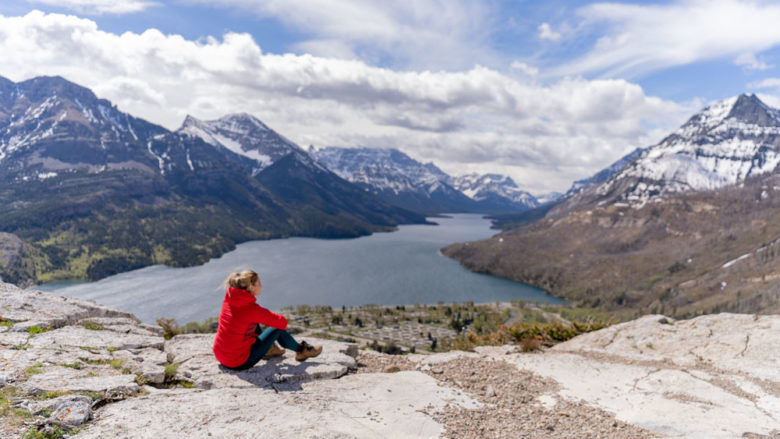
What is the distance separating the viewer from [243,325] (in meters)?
9.25

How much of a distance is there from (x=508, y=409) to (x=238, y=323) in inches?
270

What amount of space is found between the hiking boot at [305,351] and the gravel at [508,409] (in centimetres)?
147

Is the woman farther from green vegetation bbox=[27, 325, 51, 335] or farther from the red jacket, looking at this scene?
green vegetation bbox=[27, 325, 51, 335]

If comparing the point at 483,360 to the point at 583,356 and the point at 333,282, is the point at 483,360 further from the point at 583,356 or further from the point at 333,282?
the point at 333,282

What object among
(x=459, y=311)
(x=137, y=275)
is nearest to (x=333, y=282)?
(x=459, y=311)

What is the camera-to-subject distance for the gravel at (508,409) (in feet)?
25.7

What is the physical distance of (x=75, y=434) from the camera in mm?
A: 5715

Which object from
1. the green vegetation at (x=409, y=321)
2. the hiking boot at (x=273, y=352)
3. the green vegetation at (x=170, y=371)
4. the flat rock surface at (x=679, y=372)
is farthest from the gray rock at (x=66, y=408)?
the green vegetation at (x=409, y=321)

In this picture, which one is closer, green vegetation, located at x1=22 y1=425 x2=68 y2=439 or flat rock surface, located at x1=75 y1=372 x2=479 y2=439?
green vegetation, located at x1=22 y1=425 x2=68 y2=439

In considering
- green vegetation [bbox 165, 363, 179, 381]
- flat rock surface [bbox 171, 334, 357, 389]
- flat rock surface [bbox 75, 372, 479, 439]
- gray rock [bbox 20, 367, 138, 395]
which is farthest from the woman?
gray rock [bbox 20, 367, 138, 395]

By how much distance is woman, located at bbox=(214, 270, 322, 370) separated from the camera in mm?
9133

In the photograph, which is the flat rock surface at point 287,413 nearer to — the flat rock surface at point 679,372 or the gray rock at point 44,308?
the flat rock surface at point 679,372

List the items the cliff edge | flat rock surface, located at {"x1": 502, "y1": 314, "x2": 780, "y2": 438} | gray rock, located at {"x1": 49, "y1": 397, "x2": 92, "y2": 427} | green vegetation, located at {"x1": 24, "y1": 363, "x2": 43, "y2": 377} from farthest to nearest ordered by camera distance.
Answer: flat rock surface, located at {"x1": 502, "y1": 314, "x2": 780, "y2": 438}, green vegetation, located at {"x1": 24, "y1": 363, "x2": 43, "y2": 377}, the cliff edge, gray rock, located at {"x1": 49, "y1": 397, "x2": 92, "y2": 427}

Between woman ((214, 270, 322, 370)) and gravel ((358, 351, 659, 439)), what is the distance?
120 inches
